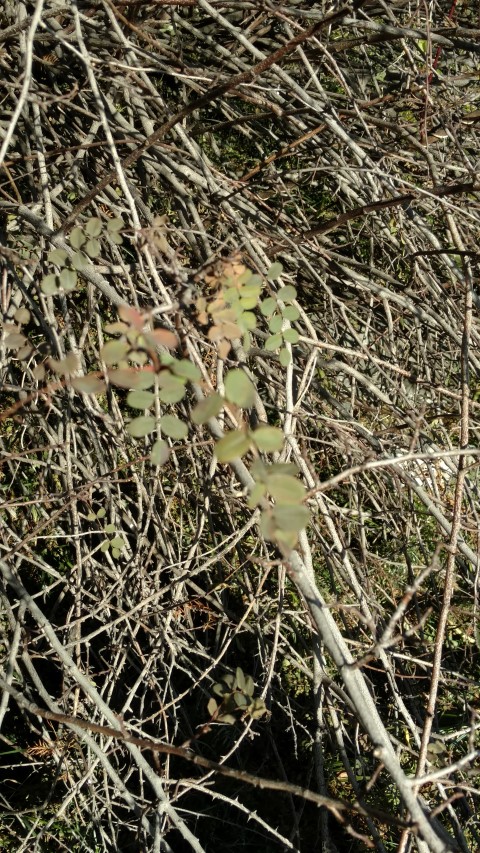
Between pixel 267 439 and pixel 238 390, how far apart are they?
0.08 metres

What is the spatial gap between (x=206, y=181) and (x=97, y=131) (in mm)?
412

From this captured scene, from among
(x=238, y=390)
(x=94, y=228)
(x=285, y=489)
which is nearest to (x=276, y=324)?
(x=94, y=228)

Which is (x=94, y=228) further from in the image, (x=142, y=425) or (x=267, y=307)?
(x=142, y=425)

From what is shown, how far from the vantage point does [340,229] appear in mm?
2934

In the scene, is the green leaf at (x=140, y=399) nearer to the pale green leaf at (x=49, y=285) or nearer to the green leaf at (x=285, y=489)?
the green leaf at (x=285, y=489)

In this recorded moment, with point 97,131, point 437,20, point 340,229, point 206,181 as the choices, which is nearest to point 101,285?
point 206,181

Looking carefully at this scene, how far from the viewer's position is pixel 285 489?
90 cm

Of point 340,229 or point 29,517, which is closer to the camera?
point 29,517

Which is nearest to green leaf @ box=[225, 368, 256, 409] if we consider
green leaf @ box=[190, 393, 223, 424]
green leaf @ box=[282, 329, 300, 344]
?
green leaf @ box=[190, 393, 223, 424]

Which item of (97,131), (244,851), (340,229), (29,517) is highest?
(97,131)

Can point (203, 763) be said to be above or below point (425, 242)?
below

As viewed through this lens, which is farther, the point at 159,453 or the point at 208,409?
the point at 159,453

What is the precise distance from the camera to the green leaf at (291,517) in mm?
894

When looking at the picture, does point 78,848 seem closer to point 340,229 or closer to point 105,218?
point 105,218
